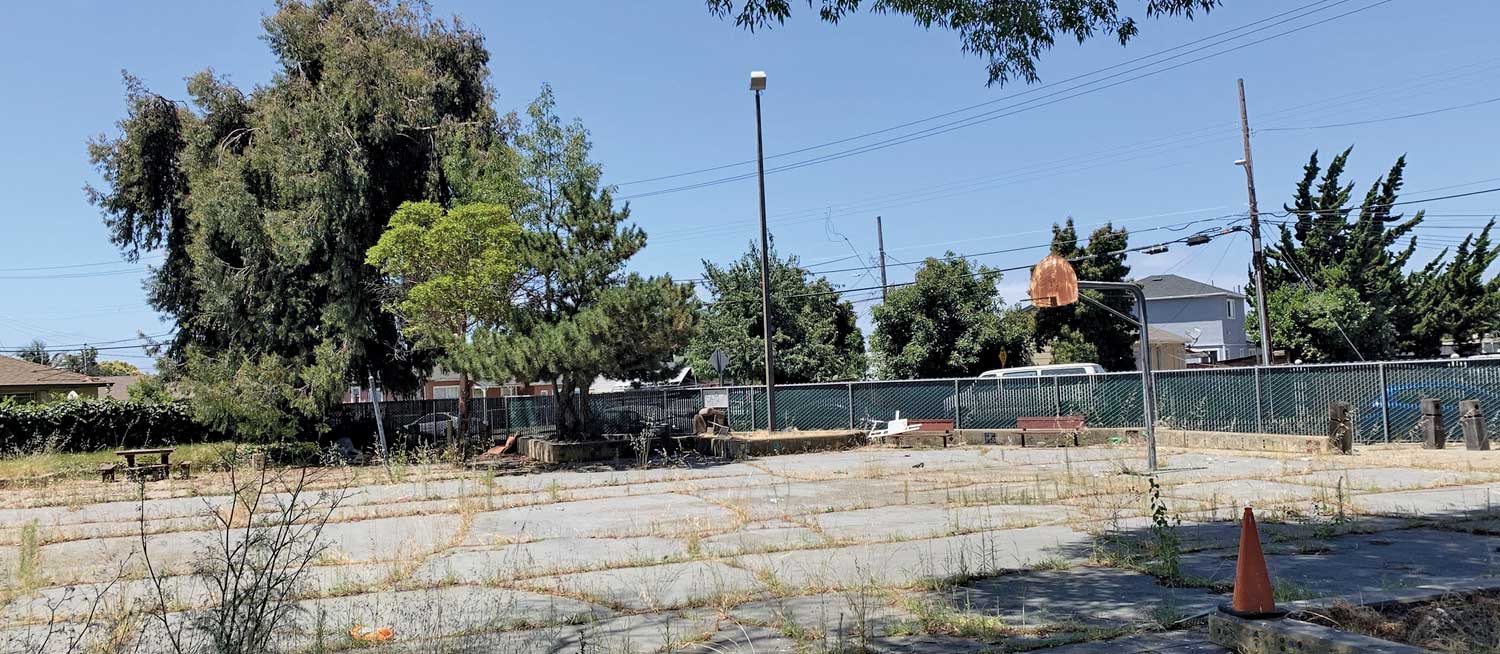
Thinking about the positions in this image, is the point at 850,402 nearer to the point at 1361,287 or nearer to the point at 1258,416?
the point at 1258,416

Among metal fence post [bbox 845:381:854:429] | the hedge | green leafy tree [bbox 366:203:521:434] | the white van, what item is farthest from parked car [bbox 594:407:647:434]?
the hedge

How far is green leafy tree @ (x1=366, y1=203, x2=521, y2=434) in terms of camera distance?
22062mm

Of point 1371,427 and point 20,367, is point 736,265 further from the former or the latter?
point 20,367

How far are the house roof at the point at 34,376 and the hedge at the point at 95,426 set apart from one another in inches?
523

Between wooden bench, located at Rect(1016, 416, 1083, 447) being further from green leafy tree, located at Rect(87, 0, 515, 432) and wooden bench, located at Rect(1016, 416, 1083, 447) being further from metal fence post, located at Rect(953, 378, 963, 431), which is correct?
green leafy tree, located at Rect(87, 0, 515, 432)

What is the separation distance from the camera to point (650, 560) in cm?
934

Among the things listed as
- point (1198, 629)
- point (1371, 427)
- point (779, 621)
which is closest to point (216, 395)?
point (779, 621)

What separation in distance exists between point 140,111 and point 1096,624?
31.4 meters

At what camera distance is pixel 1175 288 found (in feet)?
190

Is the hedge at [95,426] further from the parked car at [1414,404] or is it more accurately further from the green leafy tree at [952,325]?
the parked car at [1414,404]

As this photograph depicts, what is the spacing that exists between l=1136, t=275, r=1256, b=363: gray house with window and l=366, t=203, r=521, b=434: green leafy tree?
4376cm

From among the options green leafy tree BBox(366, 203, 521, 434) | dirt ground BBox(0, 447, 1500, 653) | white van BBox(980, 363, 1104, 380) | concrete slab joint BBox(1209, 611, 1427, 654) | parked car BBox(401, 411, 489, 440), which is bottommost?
dirt ground BBox(0, 447, 1500, 653)

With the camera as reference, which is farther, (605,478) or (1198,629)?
(605,478)

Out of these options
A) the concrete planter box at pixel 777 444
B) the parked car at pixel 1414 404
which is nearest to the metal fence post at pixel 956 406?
the concrete planter box at pixel 777 444
